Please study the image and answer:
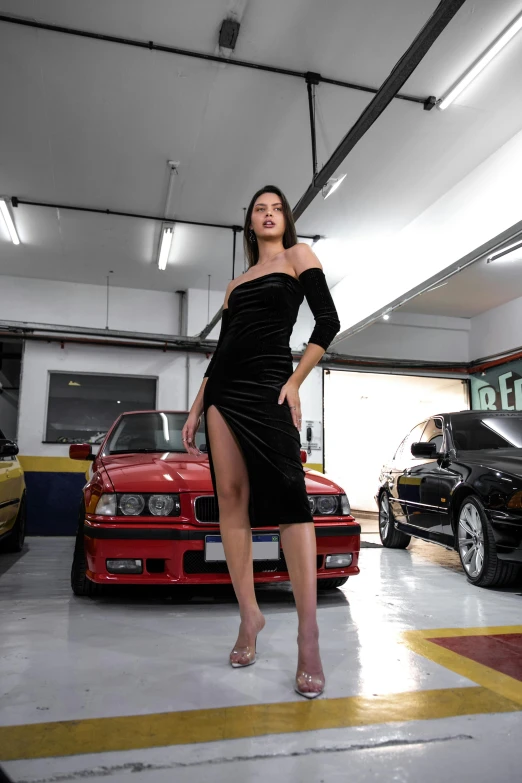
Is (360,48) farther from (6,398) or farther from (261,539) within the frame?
(6,398)

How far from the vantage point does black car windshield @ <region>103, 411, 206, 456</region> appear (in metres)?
3.79

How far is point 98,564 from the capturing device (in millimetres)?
2768

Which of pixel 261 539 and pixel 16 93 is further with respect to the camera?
pixel 16 93

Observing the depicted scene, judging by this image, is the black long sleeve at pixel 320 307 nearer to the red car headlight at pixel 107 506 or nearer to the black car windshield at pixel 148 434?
the red car headlight at pixel 107 506

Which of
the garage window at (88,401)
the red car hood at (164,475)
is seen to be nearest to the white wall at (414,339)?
the garage window at (88,401)

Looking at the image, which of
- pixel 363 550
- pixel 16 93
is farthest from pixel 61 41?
pixel 363 550

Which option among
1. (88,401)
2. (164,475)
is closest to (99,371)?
(88,401)

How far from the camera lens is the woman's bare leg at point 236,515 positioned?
1906 millimetres

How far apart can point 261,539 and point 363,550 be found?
3.24 metres

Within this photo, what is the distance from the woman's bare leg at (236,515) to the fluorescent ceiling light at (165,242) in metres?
5.45

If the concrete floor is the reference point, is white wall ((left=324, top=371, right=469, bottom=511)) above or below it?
above

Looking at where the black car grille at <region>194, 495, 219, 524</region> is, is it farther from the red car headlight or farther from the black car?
the black car

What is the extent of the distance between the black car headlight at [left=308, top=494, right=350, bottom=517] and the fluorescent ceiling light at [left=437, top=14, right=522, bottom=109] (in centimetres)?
351

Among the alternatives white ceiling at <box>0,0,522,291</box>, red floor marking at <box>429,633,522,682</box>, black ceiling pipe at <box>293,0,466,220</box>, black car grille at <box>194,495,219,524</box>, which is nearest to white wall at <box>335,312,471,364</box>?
white ceiling at <box>0,0,522,291</box>
